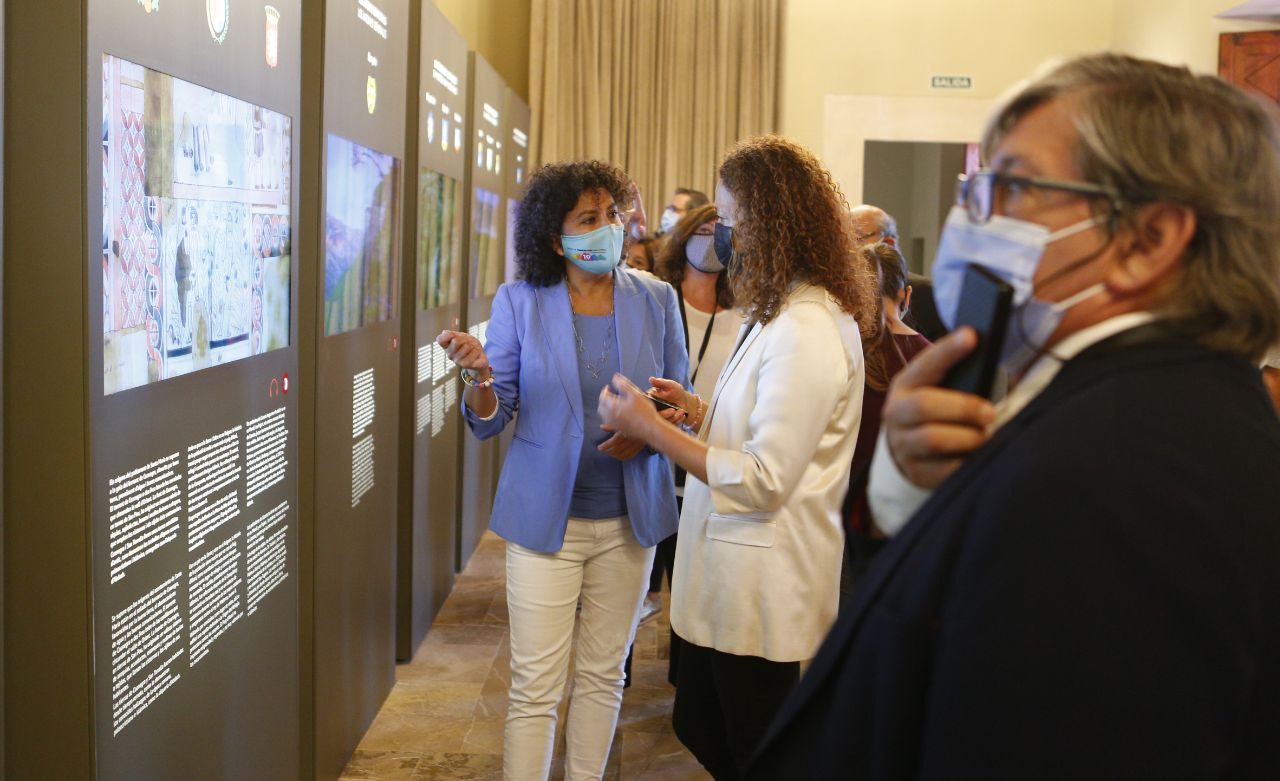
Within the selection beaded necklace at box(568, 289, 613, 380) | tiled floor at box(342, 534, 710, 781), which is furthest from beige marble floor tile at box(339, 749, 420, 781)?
beaded necklace at box(568, 289, 613, 380)

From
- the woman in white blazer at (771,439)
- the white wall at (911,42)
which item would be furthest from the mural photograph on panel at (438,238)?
the white wall at (911,42)

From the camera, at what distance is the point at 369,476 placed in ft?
12.9

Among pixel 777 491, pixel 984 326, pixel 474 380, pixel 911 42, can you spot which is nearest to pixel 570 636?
pixel 474 380

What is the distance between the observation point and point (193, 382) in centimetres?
231

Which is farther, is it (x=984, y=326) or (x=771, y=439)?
(x=771, y=439)

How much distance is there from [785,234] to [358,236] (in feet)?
5.45

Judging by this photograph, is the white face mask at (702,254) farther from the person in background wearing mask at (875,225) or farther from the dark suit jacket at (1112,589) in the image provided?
the dark suit jacket at (1112,589)

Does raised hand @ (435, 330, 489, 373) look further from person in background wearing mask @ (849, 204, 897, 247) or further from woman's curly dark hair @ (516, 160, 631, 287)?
person in background wearing mask @ (849, 204, 897, 247)

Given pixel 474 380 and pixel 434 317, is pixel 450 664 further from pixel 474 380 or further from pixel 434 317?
pixel 474 380

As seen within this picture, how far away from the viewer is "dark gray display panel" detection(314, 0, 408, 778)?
332cm

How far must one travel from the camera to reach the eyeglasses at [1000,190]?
1.08 meters

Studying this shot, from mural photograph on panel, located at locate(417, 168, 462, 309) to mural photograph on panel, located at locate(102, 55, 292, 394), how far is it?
181 centimetres

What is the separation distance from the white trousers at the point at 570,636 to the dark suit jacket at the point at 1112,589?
6.87ft

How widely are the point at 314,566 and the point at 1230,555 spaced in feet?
9.01
